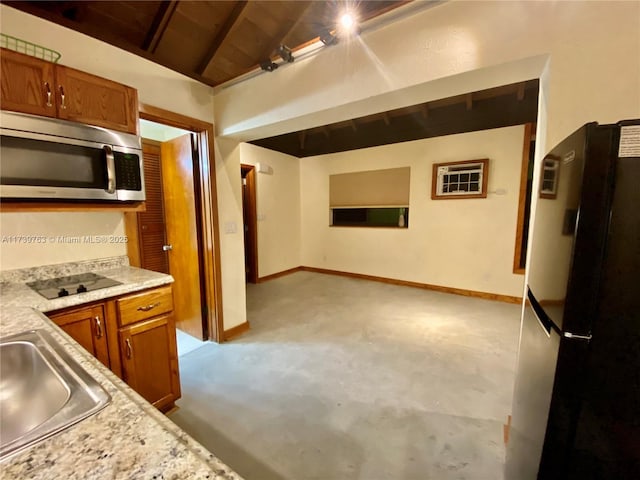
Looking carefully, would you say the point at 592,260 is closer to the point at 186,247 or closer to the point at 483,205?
the point at 186,247

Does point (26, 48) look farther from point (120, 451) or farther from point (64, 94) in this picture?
point (120, 451)

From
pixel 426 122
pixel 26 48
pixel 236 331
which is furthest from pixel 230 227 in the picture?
pixel 426 122

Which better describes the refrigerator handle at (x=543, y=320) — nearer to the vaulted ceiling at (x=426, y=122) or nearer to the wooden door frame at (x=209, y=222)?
the wooden door frame at (x=209, y=222)

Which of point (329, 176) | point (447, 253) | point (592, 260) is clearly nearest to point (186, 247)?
point (592, 260)

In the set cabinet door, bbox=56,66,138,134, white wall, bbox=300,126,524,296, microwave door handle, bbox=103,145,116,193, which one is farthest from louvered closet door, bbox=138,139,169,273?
white wall, bbox=300,126,524,296

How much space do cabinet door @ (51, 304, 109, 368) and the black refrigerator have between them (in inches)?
75.9

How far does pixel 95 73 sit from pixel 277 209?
144 inches

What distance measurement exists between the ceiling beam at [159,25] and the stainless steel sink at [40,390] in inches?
87.7

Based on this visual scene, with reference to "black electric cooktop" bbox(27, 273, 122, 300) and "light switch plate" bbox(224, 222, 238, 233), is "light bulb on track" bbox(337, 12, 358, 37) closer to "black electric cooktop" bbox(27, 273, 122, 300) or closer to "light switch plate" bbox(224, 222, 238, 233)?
"light switch plate" bbox(224, 222, 238, 233)

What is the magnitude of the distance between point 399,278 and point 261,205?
2813mm

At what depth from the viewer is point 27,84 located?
4.47ft

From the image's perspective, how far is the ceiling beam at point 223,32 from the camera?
209cm

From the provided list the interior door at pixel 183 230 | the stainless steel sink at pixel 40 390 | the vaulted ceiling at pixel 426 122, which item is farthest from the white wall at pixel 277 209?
the stainless steel sink at pixel 40 390

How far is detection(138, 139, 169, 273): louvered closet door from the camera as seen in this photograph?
9.77 ft
